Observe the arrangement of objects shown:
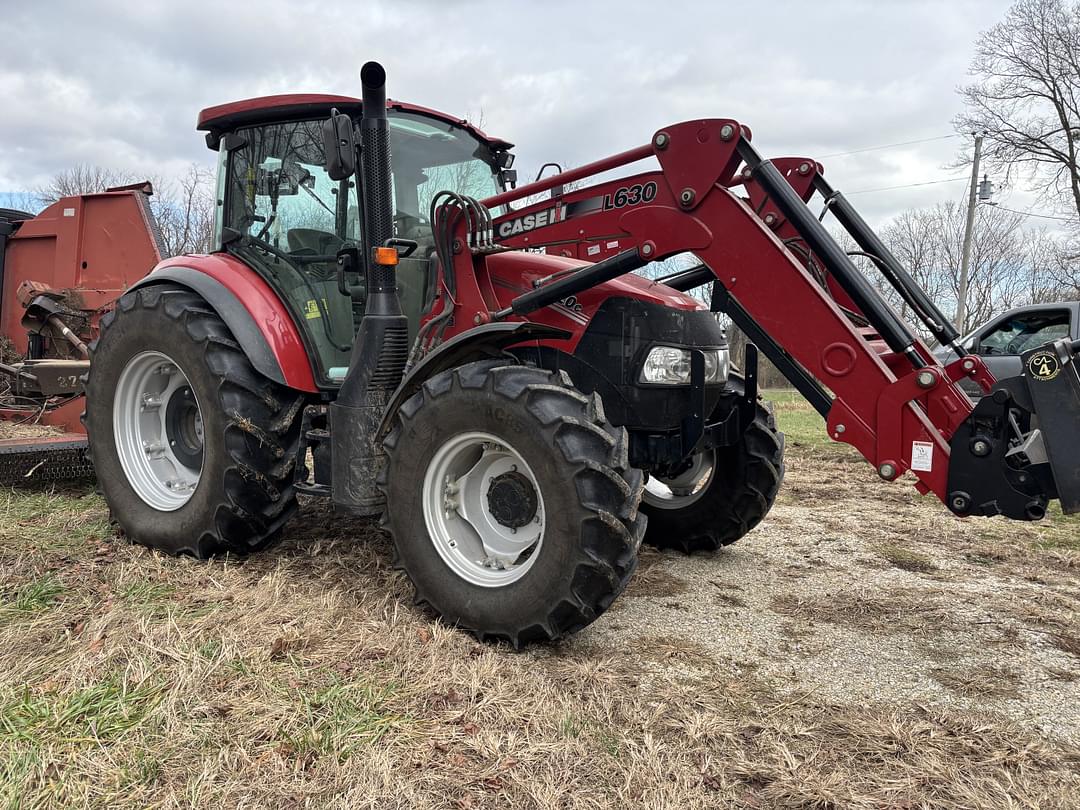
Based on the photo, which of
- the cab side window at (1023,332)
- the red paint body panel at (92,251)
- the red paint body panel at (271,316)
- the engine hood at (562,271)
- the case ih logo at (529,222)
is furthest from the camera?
the cab side window at (1023,332)

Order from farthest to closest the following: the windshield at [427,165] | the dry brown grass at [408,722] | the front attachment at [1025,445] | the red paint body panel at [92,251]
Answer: the red paint body panel at [92,251]
the windshield at [427,165]
the front attachment at [1025,445]
the dry brown grass at [408,722]

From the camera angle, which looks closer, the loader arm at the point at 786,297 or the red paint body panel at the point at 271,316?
the loader arm at the point at 786,297

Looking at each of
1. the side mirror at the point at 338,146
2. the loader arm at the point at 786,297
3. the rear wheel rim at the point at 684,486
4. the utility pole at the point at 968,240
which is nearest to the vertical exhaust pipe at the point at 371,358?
the side mirror at the point at 338,146

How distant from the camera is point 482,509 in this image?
138 inches

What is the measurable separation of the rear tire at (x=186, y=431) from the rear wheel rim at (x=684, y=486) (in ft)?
7.06

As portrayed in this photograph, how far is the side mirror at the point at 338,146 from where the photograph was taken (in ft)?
11.5

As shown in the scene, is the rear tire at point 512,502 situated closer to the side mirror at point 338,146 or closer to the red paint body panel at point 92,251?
the side mirror at point 338,146

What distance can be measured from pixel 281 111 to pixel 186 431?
189 centimetres

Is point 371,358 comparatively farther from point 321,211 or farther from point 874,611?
point 874,611

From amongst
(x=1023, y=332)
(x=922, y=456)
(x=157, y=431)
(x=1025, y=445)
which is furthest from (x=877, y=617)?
(x=1023, y=332)

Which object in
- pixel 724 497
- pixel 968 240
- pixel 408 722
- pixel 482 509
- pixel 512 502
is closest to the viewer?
pixel 408 722

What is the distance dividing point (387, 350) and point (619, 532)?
1.53 m

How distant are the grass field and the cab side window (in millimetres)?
4578

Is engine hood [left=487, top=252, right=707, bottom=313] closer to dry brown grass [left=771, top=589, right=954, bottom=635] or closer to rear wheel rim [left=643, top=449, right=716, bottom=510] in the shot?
rear wheel rim [left=643, top=449, right=716, bottom=510]
